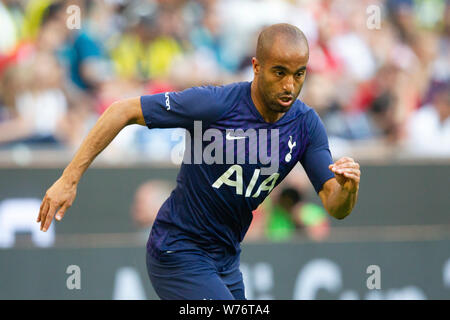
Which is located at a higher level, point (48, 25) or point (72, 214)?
point (48, 25)

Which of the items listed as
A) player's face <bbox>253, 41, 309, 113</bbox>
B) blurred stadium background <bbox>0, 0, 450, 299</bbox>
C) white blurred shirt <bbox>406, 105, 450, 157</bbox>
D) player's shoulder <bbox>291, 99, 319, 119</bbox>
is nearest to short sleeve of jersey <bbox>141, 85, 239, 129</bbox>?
player's face <bbox>253, 41, 309, 113</bbox>

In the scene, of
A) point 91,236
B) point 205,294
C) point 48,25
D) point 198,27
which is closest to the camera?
point 205,294

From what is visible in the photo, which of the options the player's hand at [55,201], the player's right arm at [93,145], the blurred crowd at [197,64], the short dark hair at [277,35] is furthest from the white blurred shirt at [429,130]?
the player's hand at [55,201]

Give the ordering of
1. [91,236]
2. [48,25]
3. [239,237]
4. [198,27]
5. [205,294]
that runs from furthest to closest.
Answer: [198,27] → [48,25] → [91,236] → [239,237] → [205,294]

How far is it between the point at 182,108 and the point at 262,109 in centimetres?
51

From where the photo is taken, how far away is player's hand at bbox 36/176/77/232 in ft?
13.7

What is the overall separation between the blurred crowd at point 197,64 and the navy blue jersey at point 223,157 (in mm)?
2969

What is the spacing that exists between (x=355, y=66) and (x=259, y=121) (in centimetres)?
569

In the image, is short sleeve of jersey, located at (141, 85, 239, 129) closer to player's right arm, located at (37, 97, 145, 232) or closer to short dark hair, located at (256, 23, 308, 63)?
player's right arm, located at (37, 97, 145, 232)

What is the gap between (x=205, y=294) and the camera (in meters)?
4.45

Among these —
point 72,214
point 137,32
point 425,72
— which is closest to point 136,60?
point 137,32

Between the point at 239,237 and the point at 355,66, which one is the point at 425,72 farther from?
the point at 239,237

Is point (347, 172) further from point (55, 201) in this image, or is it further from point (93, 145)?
point (55, 201)

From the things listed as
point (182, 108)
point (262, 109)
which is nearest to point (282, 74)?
point (262, 109)
